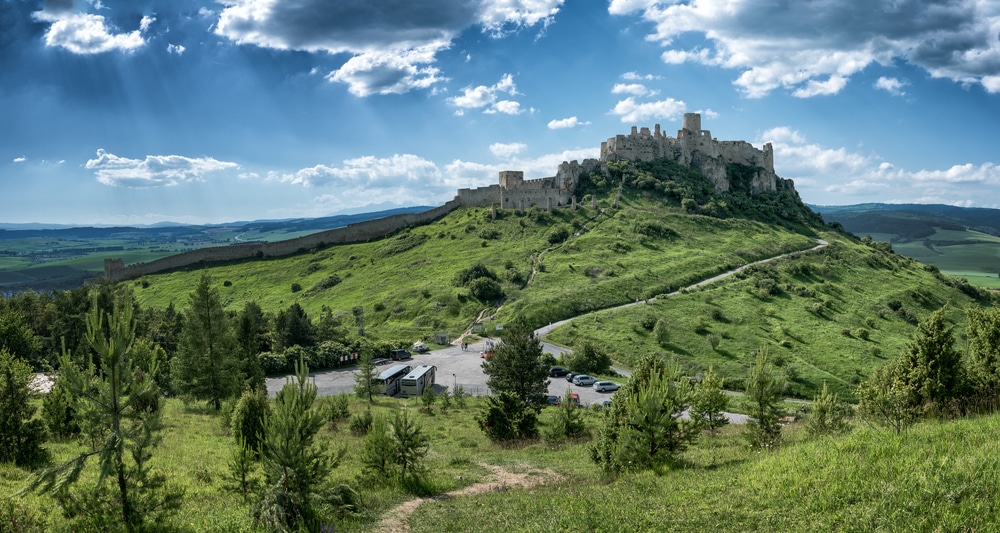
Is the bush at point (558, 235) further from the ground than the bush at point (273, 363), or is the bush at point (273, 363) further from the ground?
the bush at point (558, 235)

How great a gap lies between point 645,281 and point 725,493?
67.5m

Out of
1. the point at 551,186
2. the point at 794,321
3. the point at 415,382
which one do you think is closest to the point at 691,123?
the point at 551,186

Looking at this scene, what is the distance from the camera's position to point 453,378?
2003 inches

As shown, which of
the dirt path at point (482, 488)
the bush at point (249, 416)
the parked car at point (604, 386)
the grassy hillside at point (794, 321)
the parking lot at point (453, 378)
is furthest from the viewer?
the grassy hillside at point (794, 321)

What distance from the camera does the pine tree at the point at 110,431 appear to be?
1141cm

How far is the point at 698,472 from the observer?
17.3 metres

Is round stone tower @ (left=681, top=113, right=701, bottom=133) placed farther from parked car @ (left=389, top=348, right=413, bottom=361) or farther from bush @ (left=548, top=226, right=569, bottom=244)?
parked car @ (left=389, top=348, right=413, bottom=361)

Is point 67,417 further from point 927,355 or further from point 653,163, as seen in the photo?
point 653,163

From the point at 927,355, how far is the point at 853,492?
13560mm

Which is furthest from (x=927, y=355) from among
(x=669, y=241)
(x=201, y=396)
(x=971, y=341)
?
(x=669, y=241)

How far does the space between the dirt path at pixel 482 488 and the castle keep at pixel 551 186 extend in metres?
93.5

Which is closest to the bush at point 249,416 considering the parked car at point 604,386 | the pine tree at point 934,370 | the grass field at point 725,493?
the grass field at point 725,493

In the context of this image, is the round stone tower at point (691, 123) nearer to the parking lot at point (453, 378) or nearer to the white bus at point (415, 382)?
the parking lot at point (453, 378)

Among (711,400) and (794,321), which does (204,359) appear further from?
(794,321)
